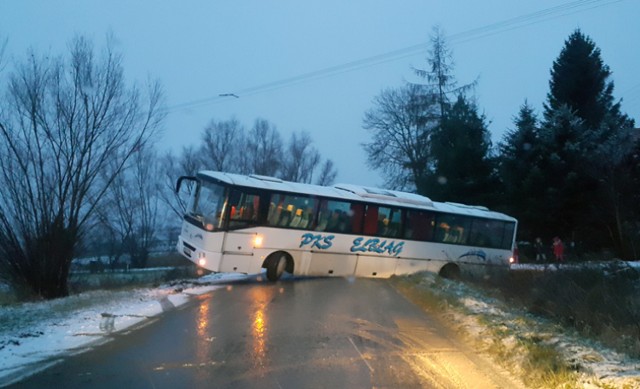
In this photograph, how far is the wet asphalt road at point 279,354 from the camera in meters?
6.34

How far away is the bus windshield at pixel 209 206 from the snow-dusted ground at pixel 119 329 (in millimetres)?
3045

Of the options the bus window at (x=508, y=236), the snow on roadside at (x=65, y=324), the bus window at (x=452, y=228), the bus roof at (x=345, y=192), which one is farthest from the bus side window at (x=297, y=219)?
the bus window at (x=508, y=236)

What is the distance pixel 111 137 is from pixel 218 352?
36.9ft

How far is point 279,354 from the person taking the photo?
24.8 ft

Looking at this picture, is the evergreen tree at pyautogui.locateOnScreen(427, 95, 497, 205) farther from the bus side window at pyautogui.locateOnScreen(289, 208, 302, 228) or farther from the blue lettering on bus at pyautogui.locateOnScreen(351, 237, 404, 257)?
the bus side window at pyautogui.locateOnScreen(289, 208, 302, 228)

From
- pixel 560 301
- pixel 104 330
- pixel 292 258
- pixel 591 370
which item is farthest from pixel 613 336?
pixel 292 258

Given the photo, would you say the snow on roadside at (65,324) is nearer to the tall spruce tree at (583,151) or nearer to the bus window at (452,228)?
the bus window at (452,228)

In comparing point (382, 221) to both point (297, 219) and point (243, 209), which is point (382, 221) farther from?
point (243, 209)

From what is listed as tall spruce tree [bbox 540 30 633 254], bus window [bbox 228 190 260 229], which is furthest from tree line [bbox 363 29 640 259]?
bus window [bbox 228 190 260 229]

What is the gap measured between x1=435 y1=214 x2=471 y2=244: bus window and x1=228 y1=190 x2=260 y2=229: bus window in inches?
337

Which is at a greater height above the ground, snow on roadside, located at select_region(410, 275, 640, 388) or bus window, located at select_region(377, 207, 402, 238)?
bus window, located at select_region(377, 207, 402, 238)

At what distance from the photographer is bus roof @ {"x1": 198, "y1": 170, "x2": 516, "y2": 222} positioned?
17.4 metres

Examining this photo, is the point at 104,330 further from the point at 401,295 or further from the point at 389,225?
the point at 389,225

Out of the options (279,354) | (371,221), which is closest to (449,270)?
(371,221)
